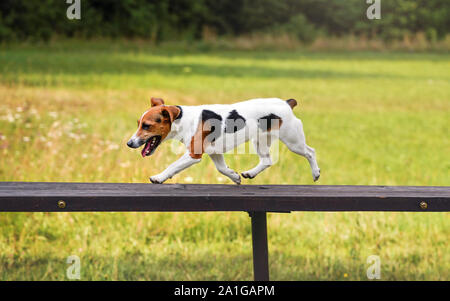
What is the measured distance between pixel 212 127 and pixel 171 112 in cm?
16

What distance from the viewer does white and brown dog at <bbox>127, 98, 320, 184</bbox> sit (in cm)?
237

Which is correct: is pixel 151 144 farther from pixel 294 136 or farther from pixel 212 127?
pixel 294 136

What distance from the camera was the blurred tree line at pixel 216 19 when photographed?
63.3 feet

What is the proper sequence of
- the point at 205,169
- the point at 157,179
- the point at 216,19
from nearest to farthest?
the point at 157,179 < the point at 205,169 < the point at 216,19

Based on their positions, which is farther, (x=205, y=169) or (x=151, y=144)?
(x=205, y=169)

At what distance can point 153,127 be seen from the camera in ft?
7.72

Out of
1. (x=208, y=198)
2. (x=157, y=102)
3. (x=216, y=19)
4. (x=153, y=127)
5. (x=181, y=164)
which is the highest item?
(x=216, y=19)

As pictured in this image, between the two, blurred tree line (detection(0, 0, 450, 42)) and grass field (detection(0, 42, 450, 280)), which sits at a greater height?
blurred tree line (detection(0, 0, 450, 42))

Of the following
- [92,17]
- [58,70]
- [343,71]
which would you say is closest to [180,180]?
[58,70]

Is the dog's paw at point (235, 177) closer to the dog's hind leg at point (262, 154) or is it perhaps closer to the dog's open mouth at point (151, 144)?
the dog's hind leg at point (262, 154)

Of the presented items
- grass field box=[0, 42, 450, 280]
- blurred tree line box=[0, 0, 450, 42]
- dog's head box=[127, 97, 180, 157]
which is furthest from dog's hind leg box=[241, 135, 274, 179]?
blurred tree line box=[0, 0, 450, 42]

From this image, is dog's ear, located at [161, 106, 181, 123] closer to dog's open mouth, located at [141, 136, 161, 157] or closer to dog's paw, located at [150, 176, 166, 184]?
dog's open mouth, located at [141, 136, 161, 157]

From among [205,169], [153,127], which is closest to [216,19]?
[205,169]

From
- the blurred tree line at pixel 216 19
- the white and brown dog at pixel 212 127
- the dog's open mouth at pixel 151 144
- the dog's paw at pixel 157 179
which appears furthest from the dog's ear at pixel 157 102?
the blurred tree line at pixel 216 19
